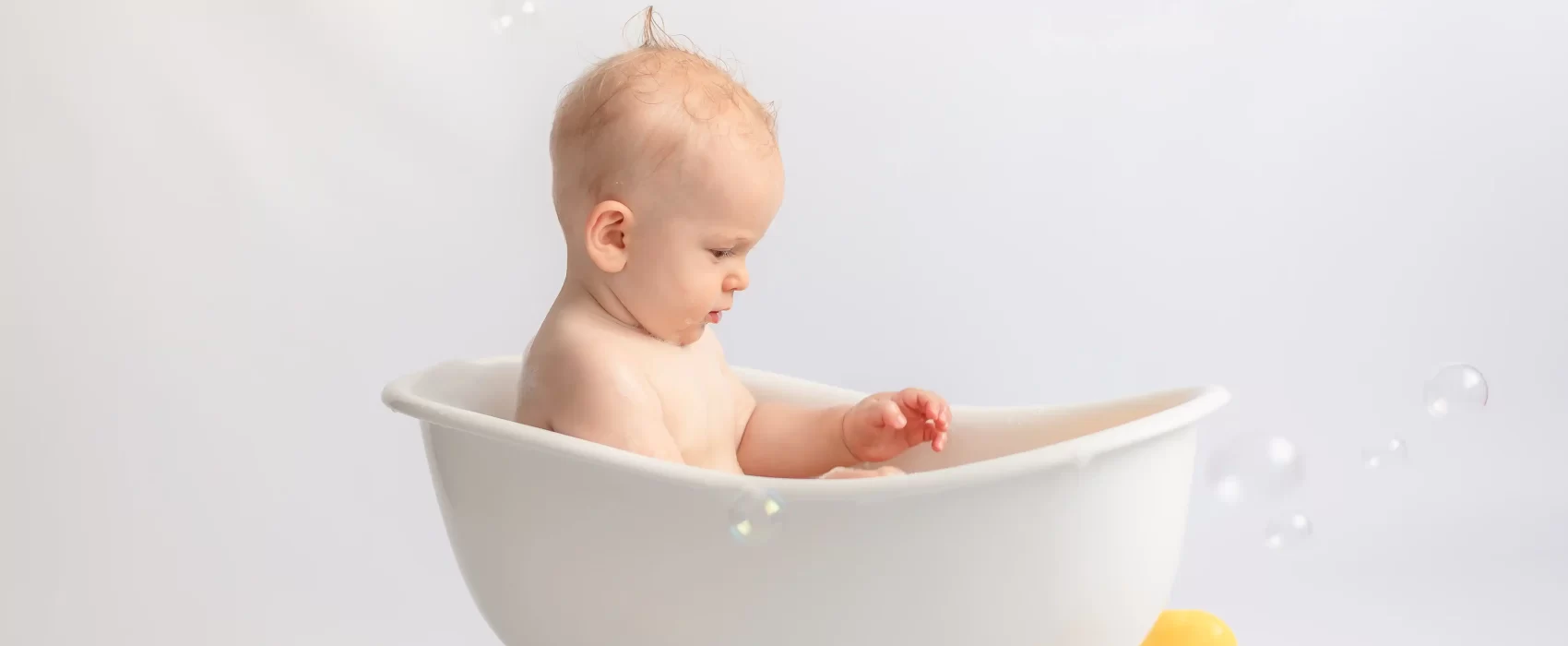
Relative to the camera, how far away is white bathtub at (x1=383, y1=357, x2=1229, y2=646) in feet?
3.52

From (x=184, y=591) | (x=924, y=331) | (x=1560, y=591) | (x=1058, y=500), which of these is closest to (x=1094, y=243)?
(x=924, y=331)

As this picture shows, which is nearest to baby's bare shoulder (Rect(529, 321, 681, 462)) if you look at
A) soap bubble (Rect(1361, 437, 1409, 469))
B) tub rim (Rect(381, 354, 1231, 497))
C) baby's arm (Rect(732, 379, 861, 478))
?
tub rim (Rect(381, 354, 1231, 497))

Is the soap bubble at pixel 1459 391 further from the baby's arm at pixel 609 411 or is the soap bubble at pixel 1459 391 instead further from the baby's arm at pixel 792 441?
the baby's arm at pixel 609 411

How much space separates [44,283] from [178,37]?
1.27 feet

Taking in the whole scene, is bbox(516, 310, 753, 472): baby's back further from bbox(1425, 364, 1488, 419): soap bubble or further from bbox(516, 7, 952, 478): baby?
bbox(1425, 364, 1488, 419): soap bubble

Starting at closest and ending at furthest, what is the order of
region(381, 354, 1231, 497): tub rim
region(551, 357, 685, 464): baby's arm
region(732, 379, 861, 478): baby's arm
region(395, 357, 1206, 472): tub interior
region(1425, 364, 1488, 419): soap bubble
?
region(381, 354, 1231, 497): tub rim → region(551, 357, 685, 464): baby's arm → region(395, 357, 1206, 472): tub interior → region(732, 379, 861, 478): baby's arm → region(1425, 364, 1488, 419): soap bubble

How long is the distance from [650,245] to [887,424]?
1.00 feet

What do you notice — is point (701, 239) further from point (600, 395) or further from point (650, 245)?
point (600, 395)

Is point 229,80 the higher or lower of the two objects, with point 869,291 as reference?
higher

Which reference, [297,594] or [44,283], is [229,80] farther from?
[297,594]

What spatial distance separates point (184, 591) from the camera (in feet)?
6.42

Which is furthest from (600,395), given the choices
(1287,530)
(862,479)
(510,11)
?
(1287,530)

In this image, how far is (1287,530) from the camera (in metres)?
A: 1.58

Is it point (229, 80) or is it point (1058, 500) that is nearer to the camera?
point (1058, 500)
